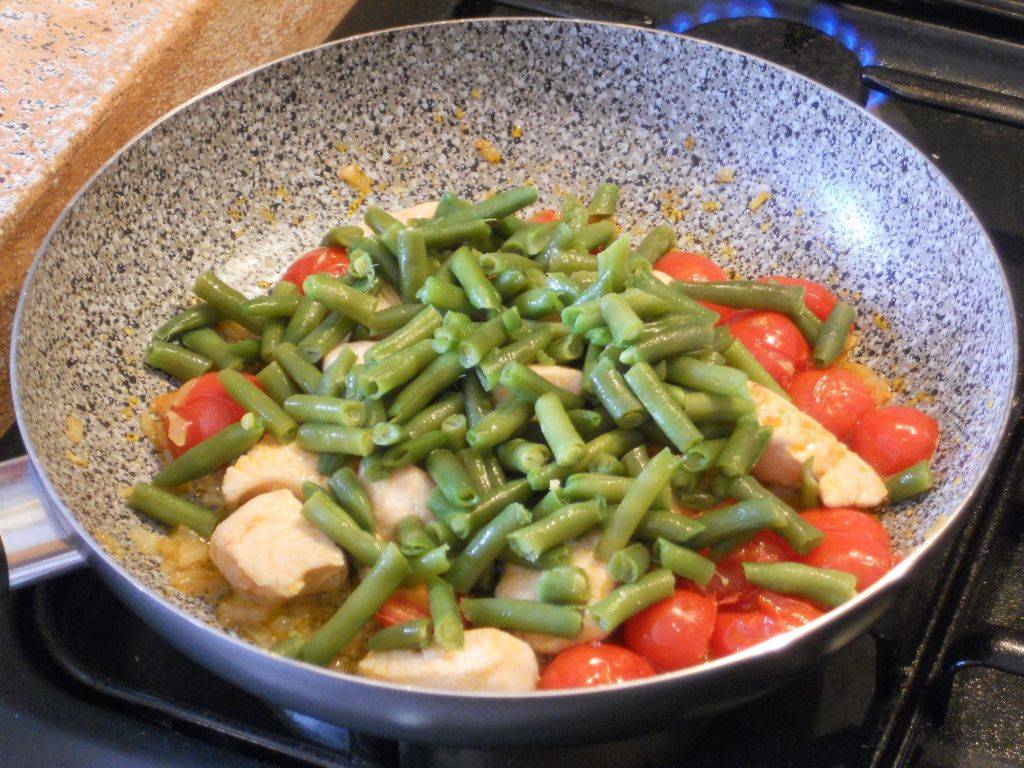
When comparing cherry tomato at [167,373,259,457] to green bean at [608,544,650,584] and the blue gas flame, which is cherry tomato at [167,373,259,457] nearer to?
green bean at [608,544,650,584]

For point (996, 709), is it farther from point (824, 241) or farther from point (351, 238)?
point (351, 238)

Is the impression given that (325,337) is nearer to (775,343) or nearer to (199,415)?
(199,415)

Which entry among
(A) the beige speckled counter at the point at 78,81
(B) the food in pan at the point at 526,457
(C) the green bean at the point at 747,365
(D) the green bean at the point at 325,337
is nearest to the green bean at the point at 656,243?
(B) the food in pan at the point at 526,457

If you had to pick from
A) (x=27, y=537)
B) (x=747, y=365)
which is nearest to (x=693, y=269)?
(x=747, y=365)

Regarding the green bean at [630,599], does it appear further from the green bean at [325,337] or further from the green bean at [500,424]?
the green bean at [325,337]

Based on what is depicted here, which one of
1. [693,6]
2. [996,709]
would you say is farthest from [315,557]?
[693,6]

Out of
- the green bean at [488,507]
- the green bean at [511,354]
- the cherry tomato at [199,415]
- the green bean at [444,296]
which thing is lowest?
the green bean at [488,507]
